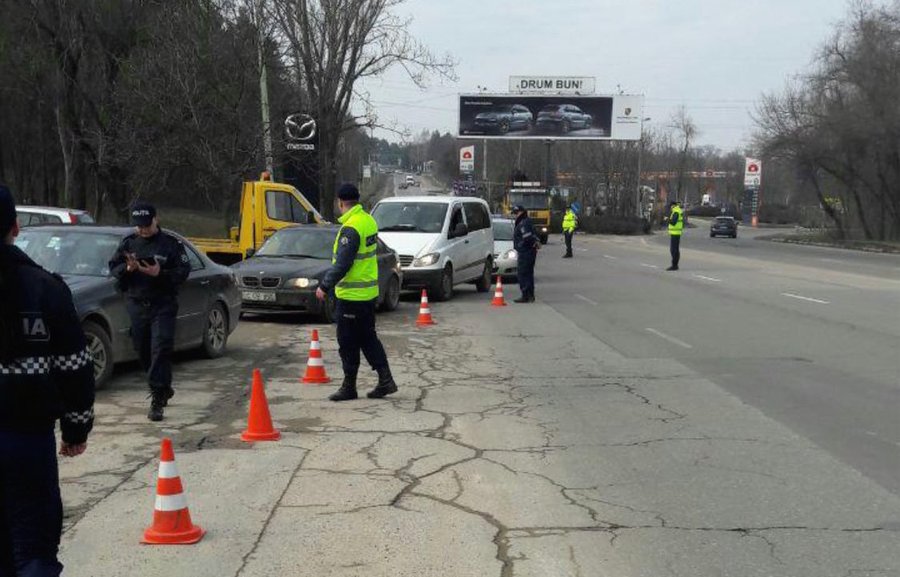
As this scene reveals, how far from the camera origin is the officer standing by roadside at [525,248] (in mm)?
16906

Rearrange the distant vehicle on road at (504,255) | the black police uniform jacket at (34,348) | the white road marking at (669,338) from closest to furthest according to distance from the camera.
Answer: the black police uniform jacket at (34,348)
the white road marking at (669,338)
the distant vehicle on road at (504,255)

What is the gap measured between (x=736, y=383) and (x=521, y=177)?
4431cm

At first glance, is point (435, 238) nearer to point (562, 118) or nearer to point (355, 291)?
point (355, 291)

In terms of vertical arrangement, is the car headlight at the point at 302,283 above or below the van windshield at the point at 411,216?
below

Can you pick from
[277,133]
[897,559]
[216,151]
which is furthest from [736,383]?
[277,133]

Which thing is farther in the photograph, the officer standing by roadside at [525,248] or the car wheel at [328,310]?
the officer standing by roadside at [525,248]

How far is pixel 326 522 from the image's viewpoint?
196 inches

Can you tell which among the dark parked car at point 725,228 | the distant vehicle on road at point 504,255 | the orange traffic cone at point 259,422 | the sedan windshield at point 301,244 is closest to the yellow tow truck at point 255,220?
the sedan windshield at point 301,244

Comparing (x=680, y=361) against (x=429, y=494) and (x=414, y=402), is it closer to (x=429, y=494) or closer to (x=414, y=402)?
(x=414, y=402)

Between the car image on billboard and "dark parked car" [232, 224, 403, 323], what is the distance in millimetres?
46062

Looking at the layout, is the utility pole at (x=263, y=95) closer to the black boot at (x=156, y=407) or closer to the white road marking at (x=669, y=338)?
the white road marking at (x=669, y=338)

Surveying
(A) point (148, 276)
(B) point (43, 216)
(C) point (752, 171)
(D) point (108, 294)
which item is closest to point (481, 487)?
(A) point (148, 276)

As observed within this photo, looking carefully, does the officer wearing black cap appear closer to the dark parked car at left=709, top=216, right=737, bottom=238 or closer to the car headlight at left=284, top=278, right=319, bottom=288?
the car headlight at left=284, top=278, right=319, bottom=288

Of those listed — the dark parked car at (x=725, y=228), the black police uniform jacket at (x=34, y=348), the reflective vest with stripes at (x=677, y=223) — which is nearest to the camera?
the black police uniform jacket at (x=34, y=348)
